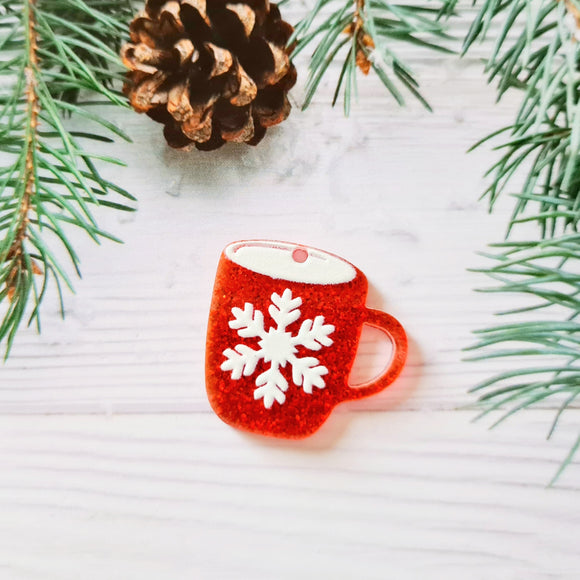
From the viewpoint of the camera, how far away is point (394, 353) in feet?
1.64

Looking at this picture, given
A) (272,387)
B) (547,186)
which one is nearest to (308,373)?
(272,387)

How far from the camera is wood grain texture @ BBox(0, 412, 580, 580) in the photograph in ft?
1.64

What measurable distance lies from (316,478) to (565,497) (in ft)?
0.63

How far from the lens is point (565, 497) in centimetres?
50

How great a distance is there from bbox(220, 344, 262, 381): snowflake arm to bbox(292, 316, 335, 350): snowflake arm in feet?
0.11

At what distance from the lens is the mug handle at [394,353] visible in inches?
19.4

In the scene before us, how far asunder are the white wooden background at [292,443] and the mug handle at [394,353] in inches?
0.5

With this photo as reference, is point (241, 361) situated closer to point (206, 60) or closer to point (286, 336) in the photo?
point (286, 336)

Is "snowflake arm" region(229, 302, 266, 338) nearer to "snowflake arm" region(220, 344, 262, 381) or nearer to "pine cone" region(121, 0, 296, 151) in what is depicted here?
"snowflake arm" region(220, 344, 262, 381)

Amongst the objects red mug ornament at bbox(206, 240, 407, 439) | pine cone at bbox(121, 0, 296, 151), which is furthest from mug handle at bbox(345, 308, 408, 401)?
pine cone at bbox(121, 0, 296, 151)

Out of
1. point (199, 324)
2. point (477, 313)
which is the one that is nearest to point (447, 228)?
point (477, 313)

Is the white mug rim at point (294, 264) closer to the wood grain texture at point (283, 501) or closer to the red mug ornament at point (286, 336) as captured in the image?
the red mug ornament at point (286, 336)

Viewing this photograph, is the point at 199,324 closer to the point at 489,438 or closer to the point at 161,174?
the point at 161,174

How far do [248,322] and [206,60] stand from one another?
0.63 ft
